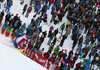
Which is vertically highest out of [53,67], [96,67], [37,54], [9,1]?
[9,1]

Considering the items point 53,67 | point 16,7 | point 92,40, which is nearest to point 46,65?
point 53,67

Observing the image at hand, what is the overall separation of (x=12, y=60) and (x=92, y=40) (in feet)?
38.9

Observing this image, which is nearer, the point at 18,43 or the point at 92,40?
the point at 18,43

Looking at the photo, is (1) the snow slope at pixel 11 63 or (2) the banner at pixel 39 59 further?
(2) the banner at pixel 39 59

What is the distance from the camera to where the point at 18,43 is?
1145cm

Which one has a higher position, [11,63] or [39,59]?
[11,63]

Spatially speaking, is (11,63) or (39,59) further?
(39,59)

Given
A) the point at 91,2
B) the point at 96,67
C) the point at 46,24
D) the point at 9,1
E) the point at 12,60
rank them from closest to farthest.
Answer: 1. the point at 12,60
2. the point at 96,67
3. the point at 9,1
4. the point at 46,24
5. the point at 91,2

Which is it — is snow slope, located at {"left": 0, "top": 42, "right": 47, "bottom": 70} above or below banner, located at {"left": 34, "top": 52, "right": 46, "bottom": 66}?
above

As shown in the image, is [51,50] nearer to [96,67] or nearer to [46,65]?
[46,65]

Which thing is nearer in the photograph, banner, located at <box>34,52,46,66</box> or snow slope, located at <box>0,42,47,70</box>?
snow slope, located at <box>0,42,47,70</box>

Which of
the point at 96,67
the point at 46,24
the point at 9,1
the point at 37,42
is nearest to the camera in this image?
the point at 37,42

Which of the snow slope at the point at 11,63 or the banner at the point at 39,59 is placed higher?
the snow slope at the point at 11,63

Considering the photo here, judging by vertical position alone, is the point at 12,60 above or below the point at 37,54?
above
